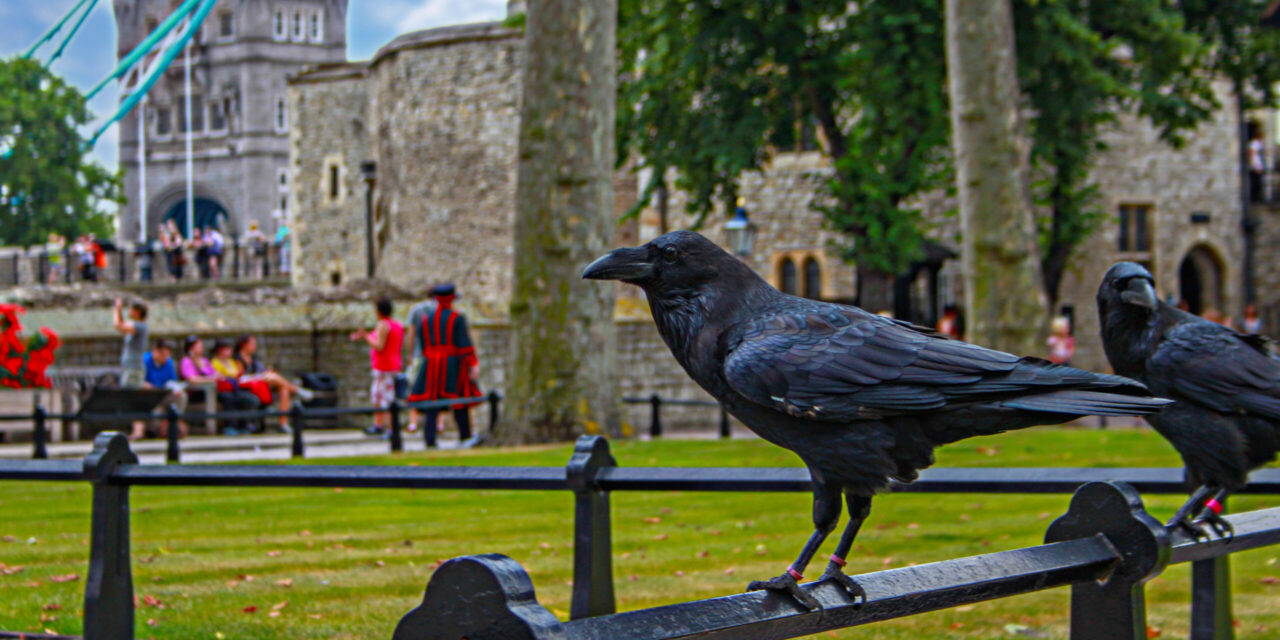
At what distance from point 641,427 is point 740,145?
22.2 feet

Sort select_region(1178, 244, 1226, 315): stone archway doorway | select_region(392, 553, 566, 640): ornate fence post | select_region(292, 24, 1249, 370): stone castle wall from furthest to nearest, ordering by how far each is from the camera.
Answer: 1. select_region(1178, 244, 1226, 315): stone archway doorway
2. select_region(292, 24, 1249, 370): stone castle wall
3. select_region(392, 553, 566, 640): ornate fence post

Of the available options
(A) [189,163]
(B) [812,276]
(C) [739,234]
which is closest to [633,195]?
(B) [812,276]

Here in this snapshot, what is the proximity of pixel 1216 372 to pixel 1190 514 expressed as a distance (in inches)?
16.7

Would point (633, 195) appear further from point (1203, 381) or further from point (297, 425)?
point (1203, 381)

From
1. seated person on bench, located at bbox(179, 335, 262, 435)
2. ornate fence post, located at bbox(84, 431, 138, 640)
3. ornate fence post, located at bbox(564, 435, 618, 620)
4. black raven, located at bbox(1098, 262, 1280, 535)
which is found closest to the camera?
black raven, located at bbox(1098, 262, 1280, 535)

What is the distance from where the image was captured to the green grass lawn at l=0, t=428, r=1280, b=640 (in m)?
5.74

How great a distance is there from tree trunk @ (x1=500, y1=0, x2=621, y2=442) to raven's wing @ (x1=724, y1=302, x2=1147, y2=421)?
36.1 feet

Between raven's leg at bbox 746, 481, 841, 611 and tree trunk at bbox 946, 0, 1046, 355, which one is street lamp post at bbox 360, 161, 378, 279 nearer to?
tree trunk at bbox 946, 0, 1046, 355

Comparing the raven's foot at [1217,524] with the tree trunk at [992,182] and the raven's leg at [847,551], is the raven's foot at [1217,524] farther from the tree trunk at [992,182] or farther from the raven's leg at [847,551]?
the tree trunk at [992,182]

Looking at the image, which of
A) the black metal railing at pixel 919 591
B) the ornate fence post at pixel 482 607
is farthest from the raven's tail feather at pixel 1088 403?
the ornate fence post at pixel 482 607

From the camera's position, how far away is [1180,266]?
119 ft

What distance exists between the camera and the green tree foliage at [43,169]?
5550cm

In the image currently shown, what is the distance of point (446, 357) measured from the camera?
575 inches

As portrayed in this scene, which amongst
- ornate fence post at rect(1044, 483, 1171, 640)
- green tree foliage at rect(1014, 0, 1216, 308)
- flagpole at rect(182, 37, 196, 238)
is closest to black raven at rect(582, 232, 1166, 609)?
ornate fence post at rect(1044, 483, 1171, 640)
